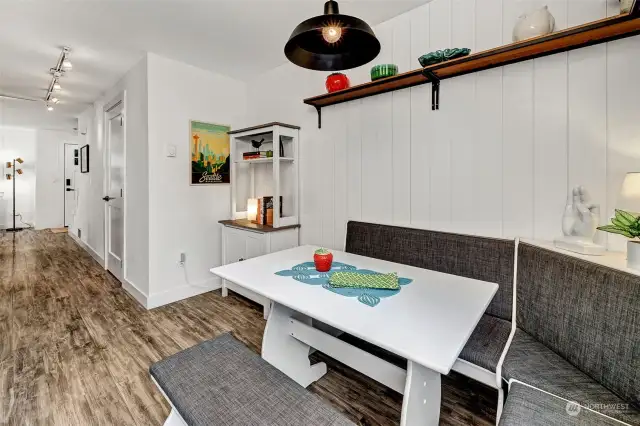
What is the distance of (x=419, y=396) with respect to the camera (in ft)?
3.99

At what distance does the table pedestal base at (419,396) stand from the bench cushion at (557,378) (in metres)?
0.31

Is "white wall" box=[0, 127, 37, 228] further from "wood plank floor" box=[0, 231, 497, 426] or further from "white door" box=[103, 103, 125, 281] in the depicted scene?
"white door" box=[103, 103, 125, 281]

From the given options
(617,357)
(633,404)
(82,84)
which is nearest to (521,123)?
(617,357)

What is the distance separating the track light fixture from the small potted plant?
4.04 meters

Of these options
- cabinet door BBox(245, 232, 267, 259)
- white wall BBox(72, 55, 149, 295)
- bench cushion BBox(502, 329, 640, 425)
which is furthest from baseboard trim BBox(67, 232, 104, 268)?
bench cushion BBox(502, 329, 640, 425)

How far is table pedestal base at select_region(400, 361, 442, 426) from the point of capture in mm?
1168

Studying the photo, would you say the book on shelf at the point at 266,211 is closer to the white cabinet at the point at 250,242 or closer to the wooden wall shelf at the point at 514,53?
the white cabinet at the point at 250,242

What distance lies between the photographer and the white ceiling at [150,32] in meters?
2.14

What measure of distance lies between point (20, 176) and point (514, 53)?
9.54m

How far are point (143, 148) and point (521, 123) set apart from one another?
3.07 m

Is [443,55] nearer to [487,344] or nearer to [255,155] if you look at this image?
[487,344]

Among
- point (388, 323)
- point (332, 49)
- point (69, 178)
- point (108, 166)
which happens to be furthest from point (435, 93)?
point (69, 178)

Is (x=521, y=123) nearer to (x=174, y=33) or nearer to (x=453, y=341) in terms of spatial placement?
(x=453, y=341)

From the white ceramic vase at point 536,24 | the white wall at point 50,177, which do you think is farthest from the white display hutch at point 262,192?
the white wall at point 50,177
